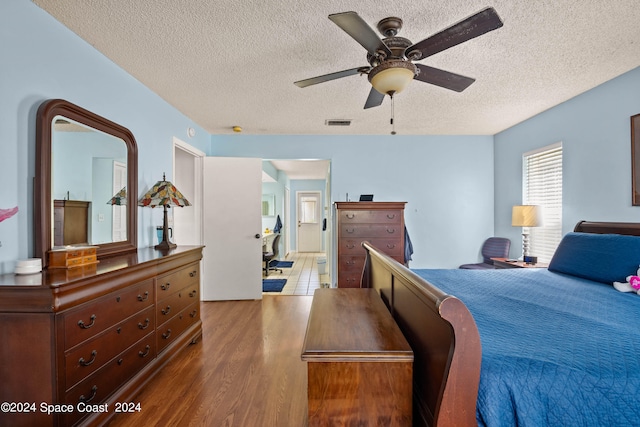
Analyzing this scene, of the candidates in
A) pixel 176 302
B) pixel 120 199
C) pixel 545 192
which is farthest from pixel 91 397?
pixel 545 192

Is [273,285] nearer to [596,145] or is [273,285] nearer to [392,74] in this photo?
[392,74]

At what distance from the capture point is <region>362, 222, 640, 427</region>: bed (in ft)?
3.26

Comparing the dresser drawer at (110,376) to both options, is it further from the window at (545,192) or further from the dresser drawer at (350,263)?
the window at (545,192)

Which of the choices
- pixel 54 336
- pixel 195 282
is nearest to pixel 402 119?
pixel 195 282

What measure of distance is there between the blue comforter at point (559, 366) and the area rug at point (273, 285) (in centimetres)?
375

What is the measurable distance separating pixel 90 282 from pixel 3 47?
1.32 metres

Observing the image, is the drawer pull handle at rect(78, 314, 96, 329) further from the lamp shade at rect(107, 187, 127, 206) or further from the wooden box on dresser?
the lamp shade at rect(107, 187, 127, 206)

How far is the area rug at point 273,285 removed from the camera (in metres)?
4.87

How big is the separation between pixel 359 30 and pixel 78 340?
2.11 meters

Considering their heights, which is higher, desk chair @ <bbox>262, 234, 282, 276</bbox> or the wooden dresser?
the wooden dresser

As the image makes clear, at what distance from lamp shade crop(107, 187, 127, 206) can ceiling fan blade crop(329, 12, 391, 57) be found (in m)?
2.14

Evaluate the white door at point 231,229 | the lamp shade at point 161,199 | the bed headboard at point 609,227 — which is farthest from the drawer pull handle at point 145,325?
the bed headboard at point 609,227

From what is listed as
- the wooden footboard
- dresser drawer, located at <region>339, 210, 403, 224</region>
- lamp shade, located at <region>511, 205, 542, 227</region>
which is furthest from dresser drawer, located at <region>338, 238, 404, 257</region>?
the wooden footboard

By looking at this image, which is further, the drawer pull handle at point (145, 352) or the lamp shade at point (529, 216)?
the lamp shade at point (529, 216)
